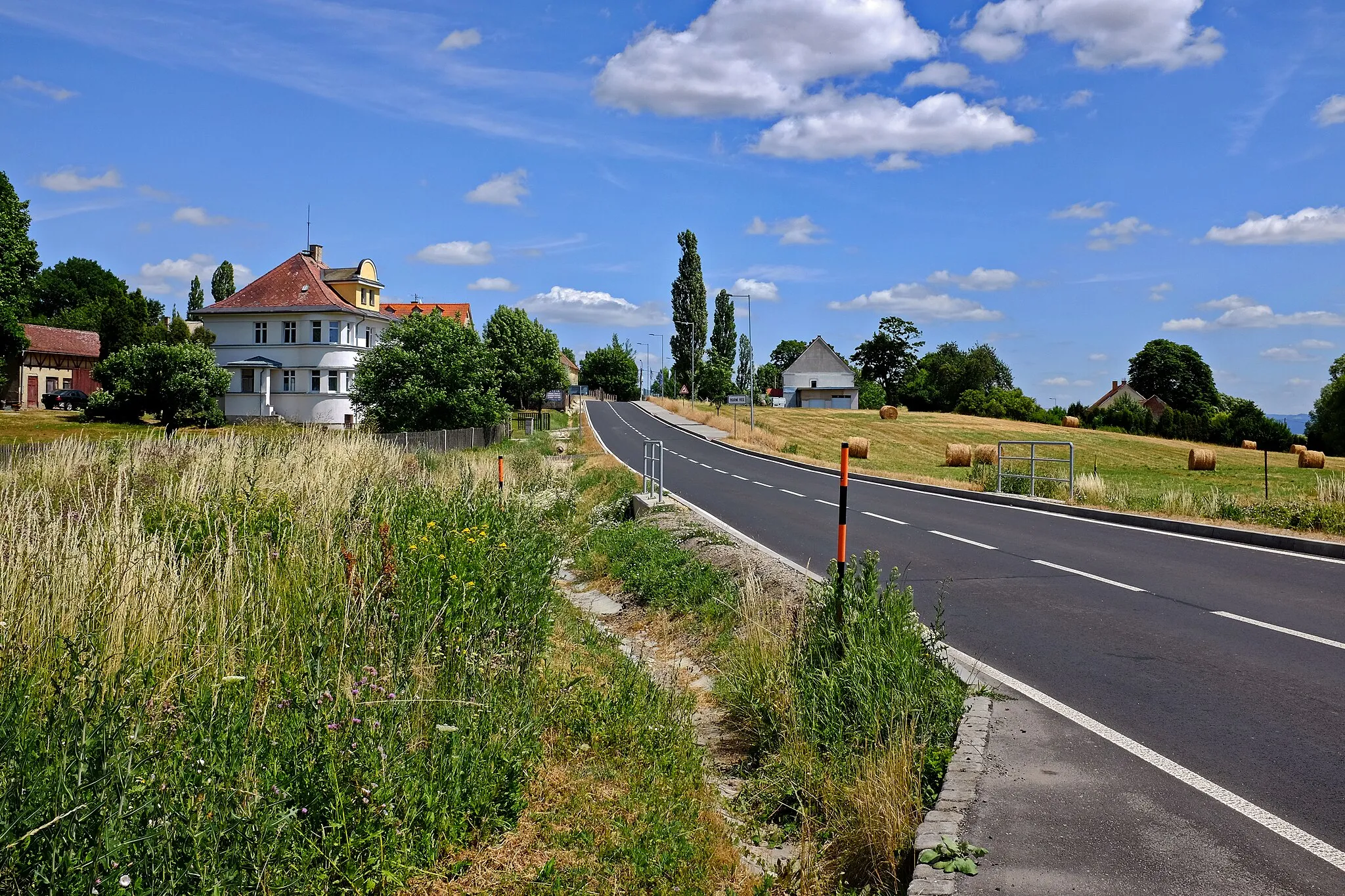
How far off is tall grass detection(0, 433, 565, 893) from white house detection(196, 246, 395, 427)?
175ft

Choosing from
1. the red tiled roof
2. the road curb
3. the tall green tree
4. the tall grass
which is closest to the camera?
the tall grass

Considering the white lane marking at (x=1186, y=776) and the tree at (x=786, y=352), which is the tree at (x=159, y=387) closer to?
the white lane marking at (x=1186, y=776)

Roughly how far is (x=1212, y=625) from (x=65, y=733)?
8417 millimetres

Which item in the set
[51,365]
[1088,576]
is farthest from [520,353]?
[1088,576]

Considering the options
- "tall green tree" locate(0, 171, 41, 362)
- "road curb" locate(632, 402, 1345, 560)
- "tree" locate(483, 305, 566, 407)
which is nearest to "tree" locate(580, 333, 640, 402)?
"tree" locate(483, 305, 566, 407)

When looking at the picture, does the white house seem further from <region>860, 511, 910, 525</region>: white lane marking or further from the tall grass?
the tall grass

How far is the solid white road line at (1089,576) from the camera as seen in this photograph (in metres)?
10.1

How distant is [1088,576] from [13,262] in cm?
5079

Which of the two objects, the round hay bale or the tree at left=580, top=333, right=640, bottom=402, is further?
the tree at left=580, top=333, right=640, bottom=402

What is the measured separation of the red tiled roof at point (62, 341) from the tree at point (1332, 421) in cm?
9175

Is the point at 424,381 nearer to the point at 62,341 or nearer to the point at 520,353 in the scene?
the point at 520,353

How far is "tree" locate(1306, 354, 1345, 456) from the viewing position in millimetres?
65812

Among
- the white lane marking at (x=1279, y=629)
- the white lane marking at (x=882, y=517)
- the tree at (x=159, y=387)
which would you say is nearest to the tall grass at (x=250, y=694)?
the white lane marking at (x=1279, y=629)

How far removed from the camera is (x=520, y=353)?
76.6 metres
